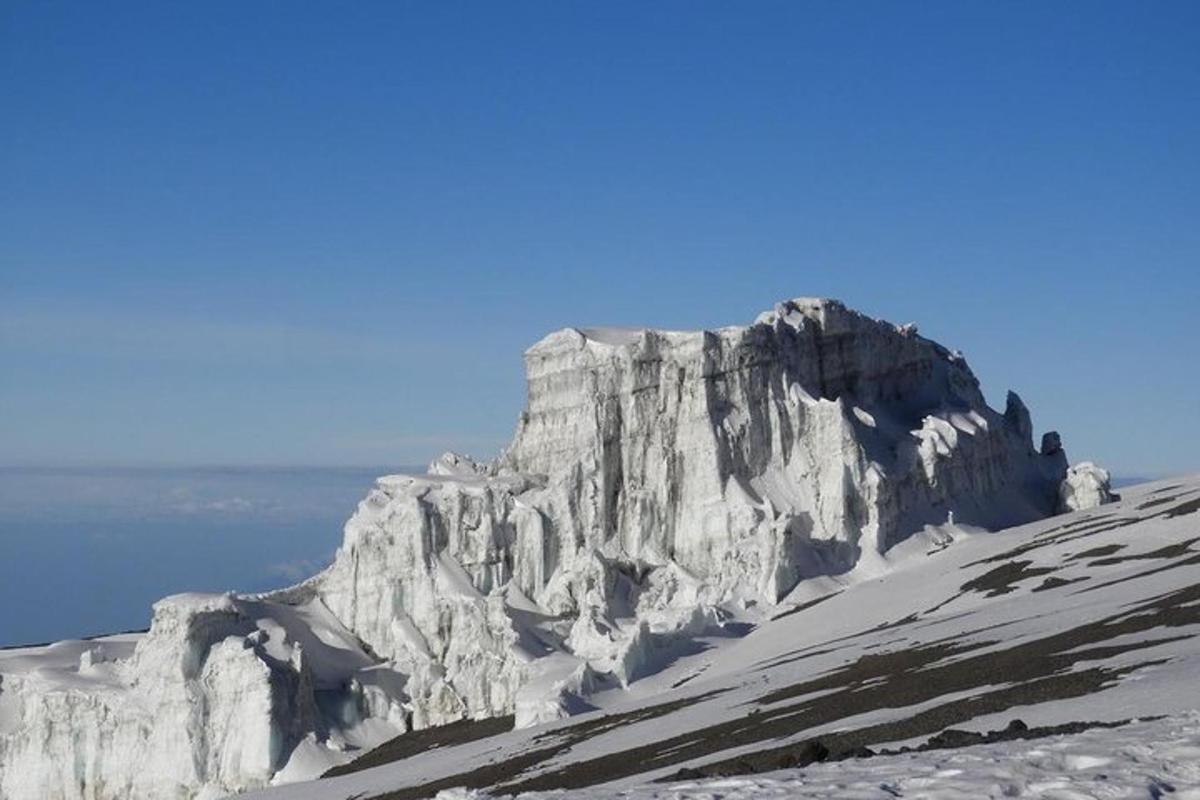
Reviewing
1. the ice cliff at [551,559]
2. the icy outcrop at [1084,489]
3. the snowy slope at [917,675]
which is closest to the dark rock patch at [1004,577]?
the snowy slope at [917,675]

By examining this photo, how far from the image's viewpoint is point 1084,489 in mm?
115375

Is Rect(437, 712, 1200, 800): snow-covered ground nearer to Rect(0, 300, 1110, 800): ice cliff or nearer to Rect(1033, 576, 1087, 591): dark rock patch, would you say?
Rect(1033, 576, 1087, 591): dark rock patch

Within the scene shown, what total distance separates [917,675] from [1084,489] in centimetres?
6924

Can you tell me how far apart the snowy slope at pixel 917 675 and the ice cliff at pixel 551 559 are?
175 inches

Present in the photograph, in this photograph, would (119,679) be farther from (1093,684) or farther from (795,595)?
(1093,684)

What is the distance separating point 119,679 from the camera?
93562mm

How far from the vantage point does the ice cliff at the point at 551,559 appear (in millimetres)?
88312

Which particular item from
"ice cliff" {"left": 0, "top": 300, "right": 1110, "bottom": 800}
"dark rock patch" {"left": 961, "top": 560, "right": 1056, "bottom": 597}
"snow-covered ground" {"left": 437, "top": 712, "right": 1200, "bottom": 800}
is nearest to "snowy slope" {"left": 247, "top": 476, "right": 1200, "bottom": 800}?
"snow-covered ground" {"left": 437, "top": 712, "right": 1200, "bottom": 800}

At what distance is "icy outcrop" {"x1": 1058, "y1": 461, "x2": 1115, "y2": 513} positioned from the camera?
4530 inches

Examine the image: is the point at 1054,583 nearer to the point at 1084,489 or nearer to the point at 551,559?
the point at 551,559

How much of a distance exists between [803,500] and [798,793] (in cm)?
7982

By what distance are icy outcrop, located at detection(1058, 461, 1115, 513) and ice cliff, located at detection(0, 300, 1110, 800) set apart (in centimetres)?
619

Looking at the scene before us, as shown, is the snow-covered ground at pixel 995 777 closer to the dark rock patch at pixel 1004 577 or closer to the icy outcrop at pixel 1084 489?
the dark rock patch at pixel 1004 577

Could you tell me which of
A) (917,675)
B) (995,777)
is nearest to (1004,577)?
(917,675)
